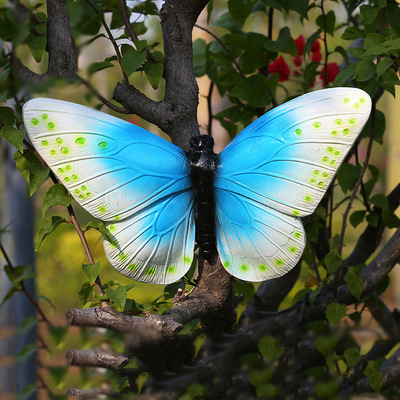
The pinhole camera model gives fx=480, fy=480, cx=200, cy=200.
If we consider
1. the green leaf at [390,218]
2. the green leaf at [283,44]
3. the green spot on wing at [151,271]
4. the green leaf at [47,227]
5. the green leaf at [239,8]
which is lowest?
the green spot on wing at [151,271]

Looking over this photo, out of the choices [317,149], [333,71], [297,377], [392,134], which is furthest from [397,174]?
[317,149]

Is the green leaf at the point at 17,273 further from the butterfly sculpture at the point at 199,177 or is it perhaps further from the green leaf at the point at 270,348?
the green leaf at the point at 270,348

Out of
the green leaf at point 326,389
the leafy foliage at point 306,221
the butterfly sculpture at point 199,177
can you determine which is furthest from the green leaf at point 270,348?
the butterfly sculpture at point 199,177

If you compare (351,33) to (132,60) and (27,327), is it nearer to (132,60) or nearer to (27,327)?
(132,60)

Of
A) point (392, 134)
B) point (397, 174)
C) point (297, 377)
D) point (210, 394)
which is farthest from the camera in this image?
point (392, 134)

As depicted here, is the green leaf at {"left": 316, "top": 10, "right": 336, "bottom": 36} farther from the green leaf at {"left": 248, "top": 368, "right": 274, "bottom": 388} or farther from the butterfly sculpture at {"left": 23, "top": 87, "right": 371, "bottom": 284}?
the green leaf at {"left": 248, "top": 368, "right": 274, "bottom": 388}

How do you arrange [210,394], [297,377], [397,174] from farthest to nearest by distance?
[397,174] → [297,377] → [210,394]

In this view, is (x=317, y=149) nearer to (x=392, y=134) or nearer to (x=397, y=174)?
(x=397, y=174)
